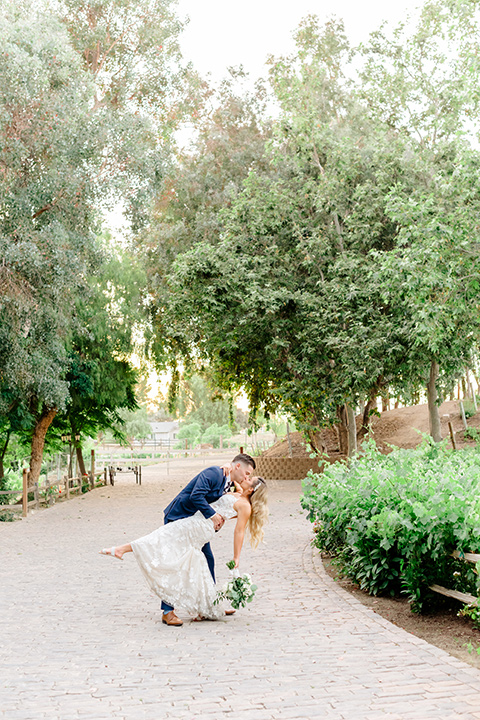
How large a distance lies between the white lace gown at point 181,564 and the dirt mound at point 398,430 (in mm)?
23200

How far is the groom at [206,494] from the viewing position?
6867mm

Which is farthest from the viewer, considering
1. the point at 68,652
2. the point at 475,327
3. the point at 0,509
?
the point at 475,327

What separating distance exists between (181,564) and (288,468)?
77.8ft

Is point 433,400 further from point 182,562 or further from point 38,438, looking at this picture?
point 182,562

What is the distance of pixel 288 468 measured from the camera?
99.2ft

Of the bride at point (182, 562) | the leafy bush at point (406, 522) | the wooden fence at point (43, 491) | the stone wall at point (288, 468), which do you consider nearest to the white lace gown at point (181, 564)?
the bride at point (182, 562)

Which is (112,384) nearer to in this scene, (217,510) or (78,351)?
(78,351)

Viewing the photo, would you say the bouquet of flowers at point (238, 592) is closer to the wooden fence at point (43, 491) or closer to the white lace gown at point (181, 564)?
the white lace gown at point (181, 564)

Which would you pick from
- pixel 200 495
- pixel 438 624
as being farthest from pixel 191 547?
pixel 438 624

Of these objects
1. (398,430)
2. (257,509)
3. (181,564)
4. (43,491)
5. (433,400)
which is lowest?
(43,491)

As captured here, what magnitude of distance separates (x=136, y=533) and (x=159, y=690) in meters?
10.2

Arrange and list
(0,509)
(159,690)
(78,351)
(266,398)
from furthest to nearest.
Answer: (266,398) → (78,351) → (0,509) → (159,690)

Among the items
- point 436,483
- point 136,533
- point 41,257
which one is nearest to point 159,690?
point 436,483

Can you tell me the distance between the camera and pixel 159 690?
15.6 ft
